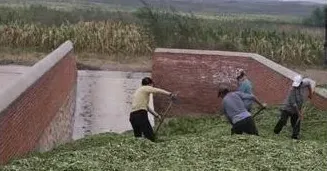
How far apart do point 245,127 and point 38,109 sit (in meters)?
3.45

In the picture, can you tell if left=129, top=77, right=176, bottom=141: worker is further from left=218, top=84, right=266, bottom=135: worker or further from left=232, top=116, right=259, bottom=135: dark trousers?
left=232, top=116, right=259, bottom=135: dark trousers

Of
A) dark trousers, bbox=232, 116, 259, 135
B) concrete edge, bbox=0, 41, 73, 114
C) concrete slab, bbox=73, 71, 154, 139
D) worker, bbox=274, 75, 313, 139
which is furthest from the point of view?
concrete slab, bbox=73, 71, 154, 139

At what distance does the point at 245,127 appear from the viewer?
34.2 feet

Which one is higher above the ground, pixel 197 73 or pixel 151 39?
pixel 197 73

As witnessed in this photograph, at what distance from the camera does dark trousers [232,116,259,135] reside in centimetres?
1033

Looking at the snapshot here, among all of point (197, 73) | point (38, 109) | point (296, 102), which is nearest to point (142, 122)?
point (38, 109)

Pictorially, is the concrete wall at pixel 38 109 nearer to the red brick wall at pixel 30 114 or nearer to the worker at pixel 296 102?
the red brick wall at pixel 30 114

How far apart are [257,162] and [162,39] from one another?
22.3m

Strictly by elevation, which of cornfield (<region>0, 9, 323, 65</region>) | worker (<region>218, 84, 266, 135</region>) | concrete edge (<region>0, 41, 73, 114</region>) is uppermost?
concrete edge (<region>0, 41, 73, 114</region>)

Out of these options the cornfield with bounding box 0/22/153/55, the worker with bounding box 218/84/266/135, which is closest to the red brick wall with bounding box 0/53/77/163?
the worker with bounding box 218/84/266/135

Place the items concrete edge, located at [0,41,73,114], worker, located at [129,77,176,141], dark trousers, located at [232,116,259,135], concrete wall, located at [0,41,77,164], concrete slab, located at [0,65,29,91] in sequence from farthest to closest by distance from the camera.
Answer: concrete slab, located at [0,65,29,91], worker, located at [129,77,176,141], dark trousers, located at [232,116,259,135], concrete edge, located at [0,41,73,114], concrete wall, located at [0,41,77,164]

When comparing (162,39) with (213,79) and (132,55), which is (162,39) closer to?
(132,55)

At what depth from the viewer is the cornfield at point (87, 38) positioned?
1150 inches

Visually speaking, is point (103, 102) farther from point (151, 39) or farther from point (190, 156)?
point (151, 39)
